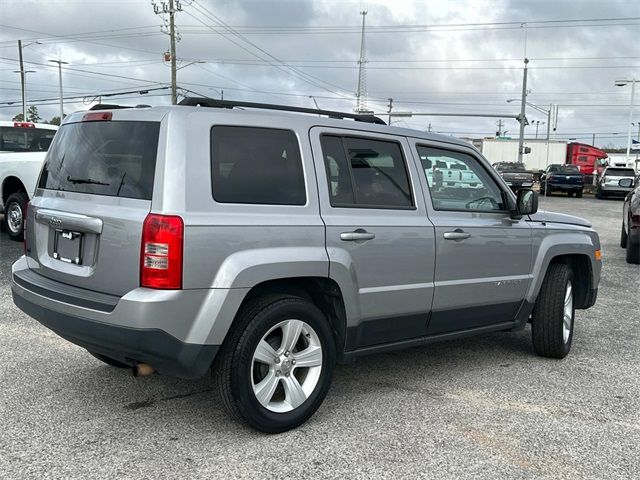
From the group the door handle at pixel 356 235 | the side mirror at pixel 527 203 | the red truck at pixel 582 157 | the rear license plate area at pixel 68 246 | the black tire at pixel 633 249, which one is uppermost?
the red truck at pixel 582 157

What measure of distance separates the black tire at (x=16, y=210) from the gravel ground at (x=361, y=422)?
545 centimetres

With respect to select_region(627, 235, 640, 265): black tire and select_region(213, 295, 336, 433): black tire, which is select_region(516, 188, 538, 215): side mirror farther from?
select_region(627, 235, 640, 265): black tire

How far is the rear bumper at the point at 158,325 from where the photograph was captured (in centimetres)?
310

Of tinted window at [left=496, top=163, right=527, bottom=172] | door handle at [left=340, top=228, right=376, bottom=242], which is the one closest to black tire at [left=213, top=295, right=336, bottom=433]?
door handle at [left=340, top=228, right=376, bottom=242]

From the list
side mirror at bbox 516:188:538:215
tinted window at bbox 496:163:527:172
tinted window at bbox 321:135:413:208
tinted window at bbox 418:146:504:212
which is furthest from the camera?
tinted window at bbox 496:163:527:172

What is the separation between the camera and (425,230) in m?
4.13

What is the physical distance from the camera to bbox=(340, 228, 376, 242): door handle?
371cm

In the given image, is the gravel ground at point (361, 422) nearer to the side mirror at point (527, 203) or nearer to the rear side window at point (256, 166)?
the side mirror at point (527, 203)

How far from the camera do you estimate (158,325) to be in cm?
310

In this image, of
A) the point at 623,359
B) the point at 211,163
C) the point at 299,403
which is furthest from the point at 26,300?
the point at 623,359

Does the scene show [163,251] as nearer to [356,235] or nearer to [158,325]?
[158,325]

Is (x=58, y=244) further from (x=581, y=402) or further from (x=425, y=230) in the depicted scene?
(x=581, y=402)

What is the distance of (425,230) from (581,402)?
5.17 ft

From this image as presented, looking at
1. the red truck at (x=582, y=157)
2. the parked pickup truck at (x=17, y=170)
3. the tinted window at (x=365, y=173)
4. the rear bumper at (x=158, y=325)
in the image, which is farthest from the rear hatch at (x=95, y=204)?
the red truck at (x=582, y=157)
